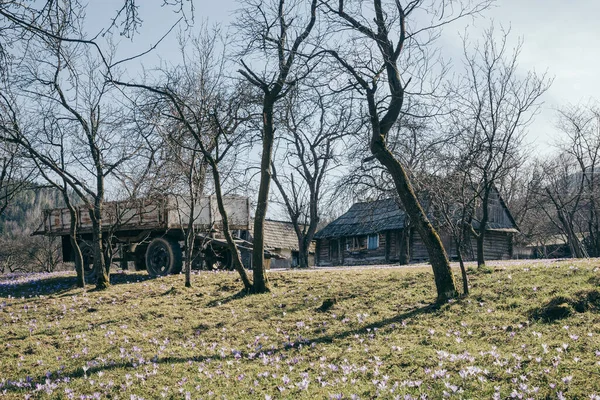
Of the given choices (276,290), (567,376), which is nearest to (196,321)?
(276,290)

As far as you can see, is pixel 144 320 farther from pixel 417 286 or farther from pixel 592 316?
pixel 592 316

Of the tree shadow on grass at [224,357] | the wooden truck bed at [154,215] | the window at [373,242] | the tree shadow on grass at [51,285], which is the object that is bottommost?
the tree shadow on grass at [224,357]

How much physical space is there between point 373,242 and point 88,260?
20.0 meters

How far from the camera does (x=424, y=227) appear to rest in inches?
402

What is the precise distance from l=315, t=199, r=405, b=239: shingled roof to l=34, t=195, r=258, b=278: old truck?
12.6 metres

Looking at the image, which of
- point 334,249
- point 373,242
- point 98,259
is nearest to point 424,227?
point 98,259

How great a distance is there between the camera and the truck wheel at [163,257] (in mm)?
16234

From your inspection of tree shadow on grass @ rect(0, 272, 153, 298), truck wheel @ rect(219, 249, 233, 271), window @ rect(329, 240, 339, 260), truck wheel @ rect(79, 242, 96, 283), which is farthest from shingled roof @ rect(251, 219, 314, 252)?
tree shadow on grass @ rect(0, 272, 153, 298)

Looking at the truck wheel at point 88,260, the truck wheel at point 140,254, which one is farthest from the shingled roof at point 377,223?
the truck wheel at point 88,260

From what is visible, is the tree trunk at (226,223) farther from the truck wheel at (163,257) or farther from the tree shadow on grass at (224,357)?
the truck wheel at (163,257)

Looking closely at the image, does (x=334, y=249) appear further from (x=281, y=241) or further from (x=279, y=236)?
(x=279, y=236)

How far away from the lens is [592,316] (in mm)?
7598

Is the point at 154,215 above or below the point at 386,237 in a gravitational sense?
above

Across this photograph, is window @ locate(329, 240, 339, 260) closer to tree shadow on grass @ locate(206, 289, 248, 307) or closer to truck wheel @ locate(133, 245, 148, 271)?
truck wheel @ locate(133, 245, 148, 271)
